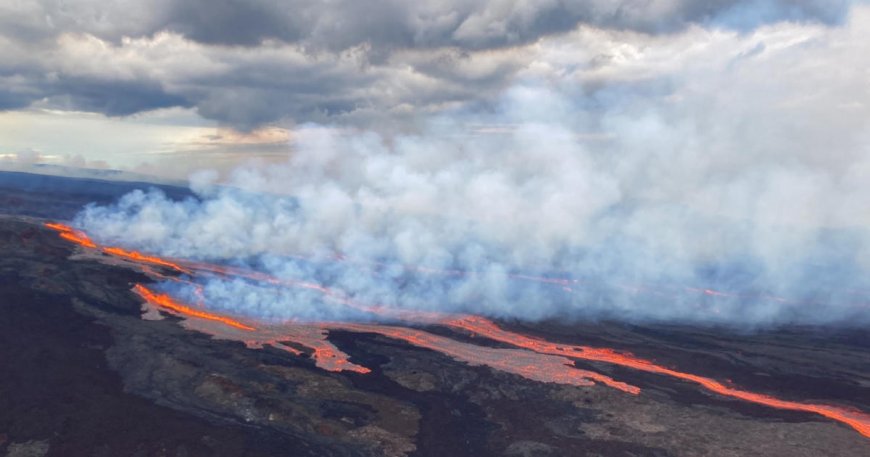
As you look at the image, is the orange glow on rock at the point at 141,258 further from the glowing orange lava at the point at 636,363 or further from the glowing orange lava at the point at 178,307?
the glowing orange lava at the point at 636,363

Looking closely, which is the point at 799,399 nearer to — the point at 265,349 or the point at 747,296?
the point at 265,349

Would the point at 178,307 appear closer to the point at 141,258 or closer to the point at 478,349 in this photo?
the point at 141,258

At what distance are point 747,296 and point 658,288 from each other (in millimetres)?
12796

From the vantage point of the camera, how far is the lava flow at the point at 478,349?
1736 inches

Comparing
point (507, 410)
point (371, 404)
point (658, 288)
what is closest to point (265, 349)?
point (371, 404)

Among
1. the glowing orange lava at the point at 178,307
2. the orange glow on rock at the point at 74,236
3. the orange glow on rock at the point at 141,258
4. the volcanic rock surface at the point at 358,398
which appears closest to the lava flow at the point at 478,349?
the glowing orange lava at the point at 178,307

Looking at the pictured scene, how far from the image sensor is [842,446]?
3481 cm

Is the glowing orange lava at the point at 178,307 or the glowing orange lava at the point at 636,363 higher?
the glowing orange lava at the point at 636,363

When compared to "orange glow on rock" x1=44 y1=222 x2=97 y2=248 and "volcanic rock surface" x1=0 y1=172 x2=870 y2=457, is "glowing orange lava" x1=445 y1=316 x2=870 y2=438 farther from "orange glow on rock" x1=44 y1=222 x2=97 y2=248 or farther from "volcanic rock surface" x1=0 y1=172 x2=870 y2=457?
"orange glow on rock" x1=44 y1=222 x2=97 y2=248

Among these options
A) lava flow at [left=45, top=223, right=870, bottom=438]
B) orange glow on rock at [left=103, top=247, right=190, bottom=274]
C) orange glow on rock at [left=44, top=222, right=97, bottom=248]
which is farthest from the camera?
orange glow on rock at [left=44, top=222, right=97, bottom=248]

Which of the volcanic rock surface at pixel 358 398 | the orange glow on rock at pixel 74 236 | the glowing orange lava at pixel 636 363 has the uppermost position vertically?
the orange glow on rock at pixel 74 236

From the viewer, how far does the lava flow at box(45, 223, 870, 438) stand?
44.1m

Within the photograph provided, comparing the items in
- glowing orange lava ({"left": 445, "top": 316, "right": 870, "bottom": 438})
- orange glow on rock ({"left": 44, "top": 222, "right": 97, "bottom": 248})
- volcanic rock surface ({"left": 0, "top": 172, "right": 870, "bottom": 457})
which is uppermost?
orange glow on rock ({"left": 44, "top": 222, "right": 97, "bottom": 248})

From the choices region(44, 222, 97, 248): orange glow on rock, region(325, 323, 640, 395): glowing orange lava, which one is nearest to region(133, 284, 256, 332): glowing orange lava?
region(325, 323, 640, 395): glowing orange lava
